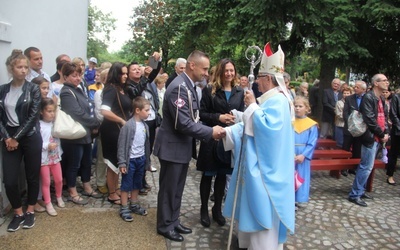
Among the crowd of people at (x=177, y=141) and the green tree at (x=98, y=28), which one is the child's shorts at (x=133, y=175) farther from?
the green tree at (x=98, y=28)

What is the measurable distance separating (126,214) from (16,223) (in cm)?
124

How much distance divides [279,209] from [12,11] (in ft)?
13.9

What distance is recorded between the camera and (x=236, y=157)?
3.71m

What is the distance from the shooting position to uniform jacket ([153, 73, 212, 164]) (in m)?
3.57

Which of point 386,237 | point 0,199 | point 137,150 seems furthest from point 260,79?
point 0,199

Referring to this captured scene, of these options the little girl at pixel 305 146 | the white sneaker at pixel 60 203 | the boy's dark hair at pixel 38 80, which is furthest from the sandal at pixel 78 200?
the little girl at pixel 305 146

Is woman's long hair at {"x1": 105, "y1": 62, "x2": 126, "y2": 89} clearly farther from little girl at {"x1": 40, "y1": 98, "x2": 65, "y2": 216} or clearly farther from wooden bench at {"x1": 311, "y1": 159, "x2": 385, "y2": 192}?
wooden bench at {"x1": 311, "y1": 159, "x2": 385, "y2": 192}

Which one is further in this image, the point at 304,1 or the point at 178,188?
the point at 304,1

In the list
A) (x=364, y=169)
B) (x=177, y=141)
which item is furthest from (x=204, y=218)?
(x=364, y=169)

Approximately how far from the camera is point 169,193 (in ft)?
12.7

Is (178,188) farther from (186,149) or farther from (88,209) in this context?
(88,209)

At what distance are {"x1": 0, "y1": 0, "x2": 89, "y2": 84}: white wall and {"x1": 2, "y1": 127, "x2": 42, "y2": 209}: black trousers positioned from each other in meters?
0.95

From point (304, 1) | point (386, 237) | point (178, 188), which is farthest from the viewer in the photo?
point (304, 1)

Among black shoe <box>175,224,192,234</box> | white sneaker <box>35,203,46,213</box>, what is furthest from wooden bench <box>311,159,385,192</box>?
white sneaker <box>35,203,46,213</box>
